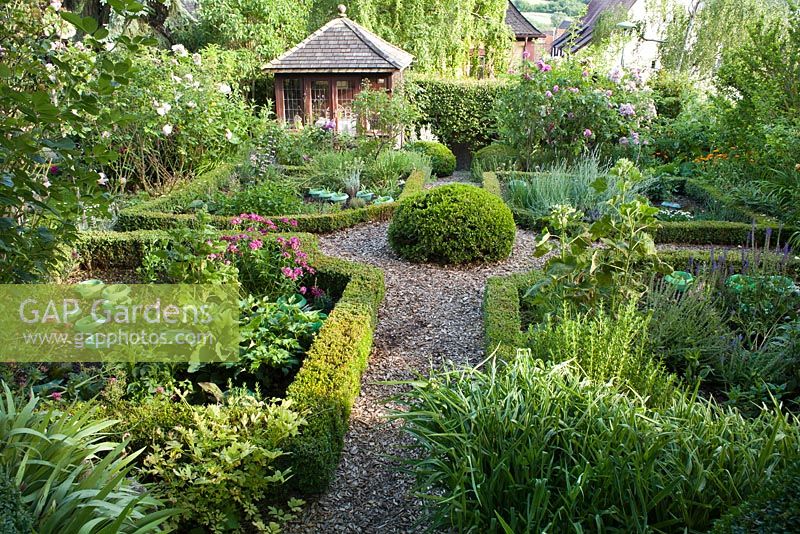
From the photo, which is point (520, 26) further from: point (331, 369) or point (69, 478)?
point (69, 478)

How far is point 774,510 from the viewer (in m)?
1.54

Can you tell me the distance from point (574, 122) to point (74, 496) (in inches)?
352

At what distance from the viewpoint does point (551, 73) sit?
380 inches

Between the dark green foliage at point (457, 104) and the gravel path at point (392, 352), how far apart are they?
8440mm

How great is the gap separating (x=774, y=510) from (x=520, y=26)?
26843 millimetres

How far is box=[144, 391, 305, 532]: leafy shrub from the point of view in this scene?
2607 mm

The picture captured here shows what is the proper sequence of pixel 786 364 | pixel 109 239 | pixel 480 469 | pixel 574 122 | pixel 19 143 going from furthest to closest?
pixel 574 122
pixel 109 239
pixel 786 364
pixel 480 469
pixel 19 143

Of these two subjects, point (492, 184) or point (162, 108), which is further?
point (492, 184)

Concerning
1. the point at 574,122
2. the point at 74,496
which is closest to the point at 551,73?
the point at 574,122

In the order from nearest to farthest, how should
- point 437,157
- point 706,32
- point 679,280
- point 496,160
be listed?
point 679,280, point 496,160, point 437,157, point 706,32

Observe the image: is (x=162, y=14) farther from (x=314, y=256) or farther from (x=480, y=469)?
(x=480, y=469)

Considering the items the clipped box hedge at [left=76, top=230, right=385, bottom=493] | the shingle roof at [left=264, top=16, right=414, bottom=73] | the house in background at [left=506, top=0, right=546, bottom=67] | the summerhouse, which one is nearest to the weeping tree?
the house in background at [left=506, top=0, right=546, bottom=67]

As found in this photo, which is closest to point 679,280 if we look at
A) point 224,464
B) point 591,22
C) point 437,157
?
point 224,464

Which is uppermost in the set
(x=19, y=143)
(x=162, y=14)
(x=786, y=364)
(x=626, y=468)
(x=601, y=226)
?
(x=162, y=14)
